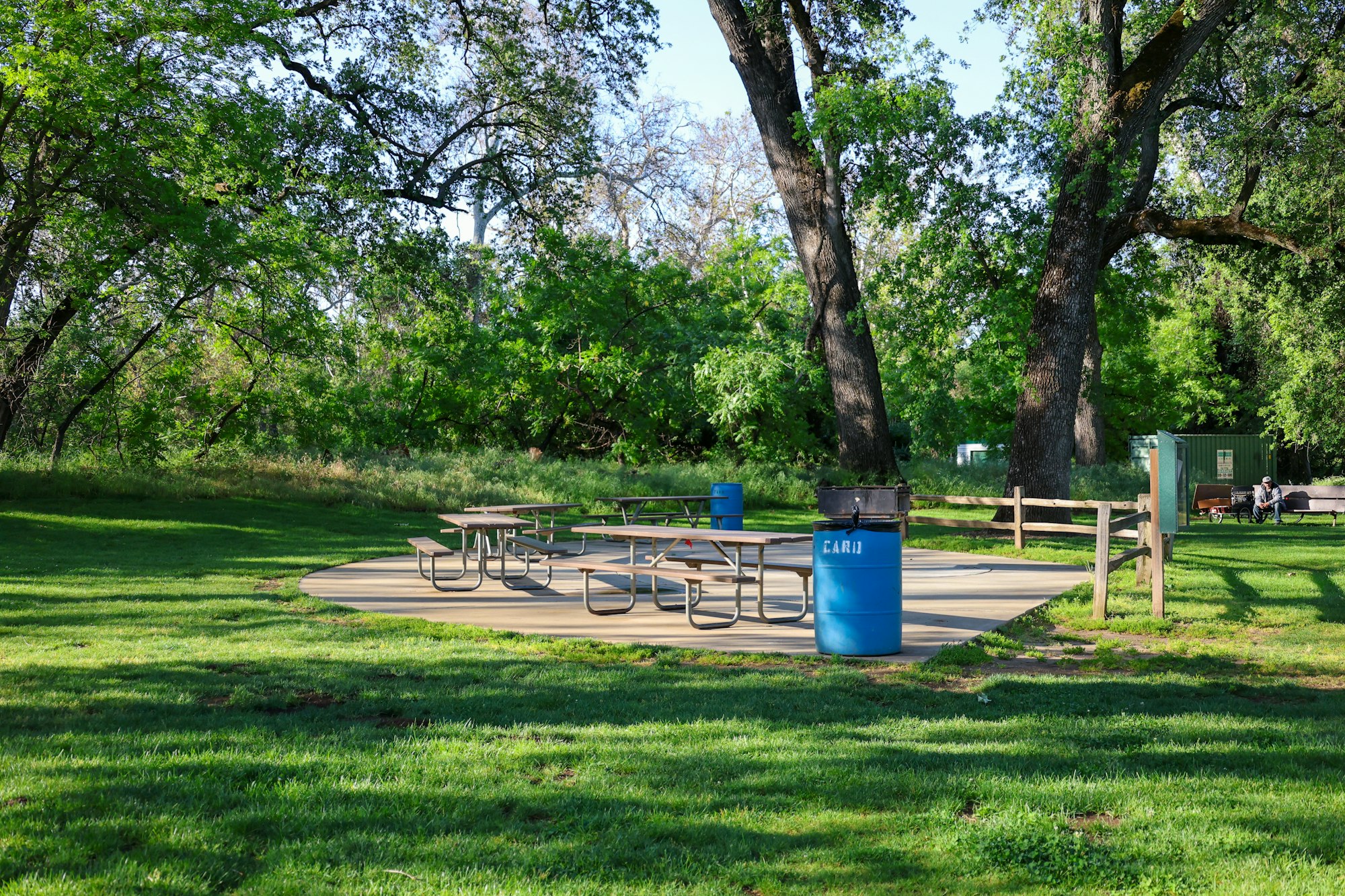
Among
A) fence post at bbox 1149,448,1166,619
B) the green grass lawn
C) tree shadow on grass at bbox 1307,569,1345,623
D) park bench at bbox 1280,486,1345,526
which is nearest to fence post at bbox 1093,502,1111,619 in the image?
the green grass lawn

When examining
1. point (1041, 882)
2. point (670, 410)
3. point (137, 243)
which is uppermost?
point (137, 243)

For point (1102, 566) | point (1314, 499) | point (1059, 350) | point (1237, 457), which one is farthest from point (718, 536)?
point (1237, 457)

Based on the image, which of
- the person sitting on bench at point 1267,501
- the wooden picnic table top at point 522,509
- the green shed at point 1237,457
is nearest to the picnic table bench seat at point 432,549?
the wooden picnic table top at point 522,509

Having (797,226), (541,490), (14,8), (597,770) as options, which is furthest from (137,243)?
(597,770)

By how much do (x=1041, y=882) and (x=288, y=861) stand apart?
97.6 inches

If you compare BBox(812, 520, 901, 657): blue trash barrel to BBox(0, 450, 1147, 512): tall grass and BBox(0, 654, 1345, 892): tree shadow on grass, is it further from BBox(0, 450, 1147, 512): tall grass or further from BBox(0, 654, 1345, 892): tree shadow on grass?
BBox(0, 450, 1147, 512): tall grass

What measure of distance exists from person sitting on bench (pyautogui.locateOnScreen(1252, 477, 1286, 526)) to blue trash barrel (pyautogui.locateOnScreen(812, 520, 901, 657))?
2264 centimetres

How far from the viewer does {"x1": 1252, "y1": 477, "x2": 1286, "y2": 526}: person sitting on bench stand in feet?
87.0

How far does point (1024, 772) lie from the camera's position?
4.72 meters

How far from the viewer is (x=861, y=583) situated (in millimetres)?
7672

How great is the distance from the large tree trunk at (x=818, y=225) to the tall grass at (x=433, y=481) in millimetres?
1386

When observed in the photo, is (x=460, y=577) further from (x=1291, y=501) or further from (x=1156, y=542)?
(x=1291, y=501)

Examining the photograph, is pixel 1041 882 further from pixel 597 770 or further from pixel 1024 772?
pixel 597 770

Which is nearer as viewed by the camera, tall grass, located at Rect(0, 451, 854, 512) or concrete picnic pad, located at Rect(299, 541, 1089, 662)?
concrete picnic pad, located at Rect(299, 541, 1089, 662)
